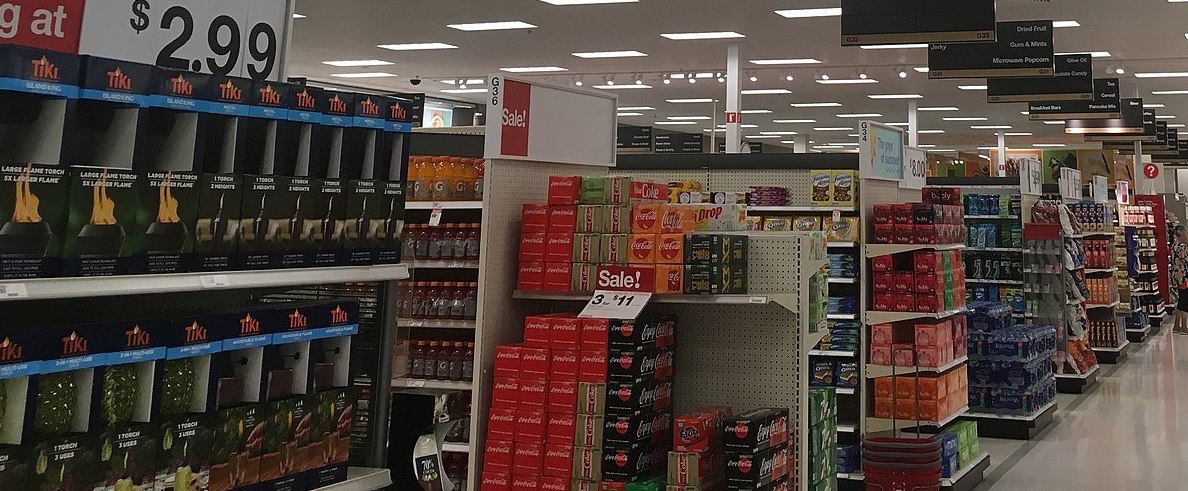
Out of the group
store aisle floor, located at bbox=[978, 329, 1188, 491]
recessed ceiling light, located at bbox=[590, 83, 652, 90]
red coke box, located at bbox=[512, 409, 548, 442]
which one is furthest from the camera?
recessed ceiling light, located at bbox=[590, 83, 652, 90]

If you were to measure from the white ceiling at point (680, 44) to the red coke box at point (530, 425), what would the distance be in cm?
735

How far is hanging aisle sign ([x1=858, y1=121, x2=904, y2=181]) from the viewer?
21.9ft

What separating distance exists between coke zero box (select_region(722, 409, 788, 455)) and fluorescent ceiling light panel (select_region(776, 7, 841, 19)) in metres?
7.78

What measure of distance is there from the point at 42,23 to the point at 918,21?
631cm

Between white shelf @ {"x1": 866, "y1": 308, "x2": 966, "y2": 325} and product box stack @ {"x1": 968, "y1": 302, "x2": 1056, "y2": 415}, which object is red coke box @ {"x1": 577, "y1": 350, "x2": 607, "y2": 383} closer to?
white shelf @ {"x1": 866, "y1": 308, "x2": 966, "y2": 325}

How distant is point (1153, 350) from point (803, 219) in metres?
10.5

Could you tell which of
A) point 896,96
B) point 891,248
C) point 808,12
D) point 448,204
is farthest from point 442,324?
point 896,96

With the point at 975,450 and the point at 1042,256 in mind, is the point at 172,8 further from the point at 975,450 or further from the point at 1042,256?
the point at 1042,256

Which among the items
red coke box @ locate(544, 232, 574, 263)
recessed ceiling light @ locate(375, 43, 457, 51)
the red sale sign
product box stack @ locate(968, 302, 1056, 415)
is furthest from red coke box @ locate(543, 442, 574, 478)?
recessed ceiling light @ locate(375, 43, 457, 51)

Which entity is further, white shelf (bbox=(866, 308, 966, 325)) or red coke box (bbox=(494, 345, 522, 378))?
white shelf (bbox=(866, 308, 966, 325))

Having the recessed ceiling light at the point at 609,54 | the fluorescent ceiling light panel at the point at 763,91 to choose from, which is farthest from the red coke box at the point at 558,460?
the fluorescent ceiling light panel at the point at 763,91

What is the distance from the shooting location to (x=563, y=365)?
12.8 feet

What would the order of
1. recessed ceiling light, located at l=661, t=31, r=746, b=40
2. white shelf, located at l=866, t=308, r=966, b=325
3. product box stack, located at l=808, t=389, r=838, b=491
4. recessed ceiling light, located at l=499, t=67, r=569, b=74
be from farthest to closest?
recessed ceiling light, located at l=499, t=67, r=569, b=74 → recessed ceiling light, located at l=661, t=31, r=746, b=40 → white shelf, located at l=866, t=308, r=966, b=325 → product box stack, located at l=808, t=389, r=838, b=491

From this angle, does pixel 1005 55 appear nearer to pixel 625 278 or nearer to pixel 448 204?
pixel 448 204
